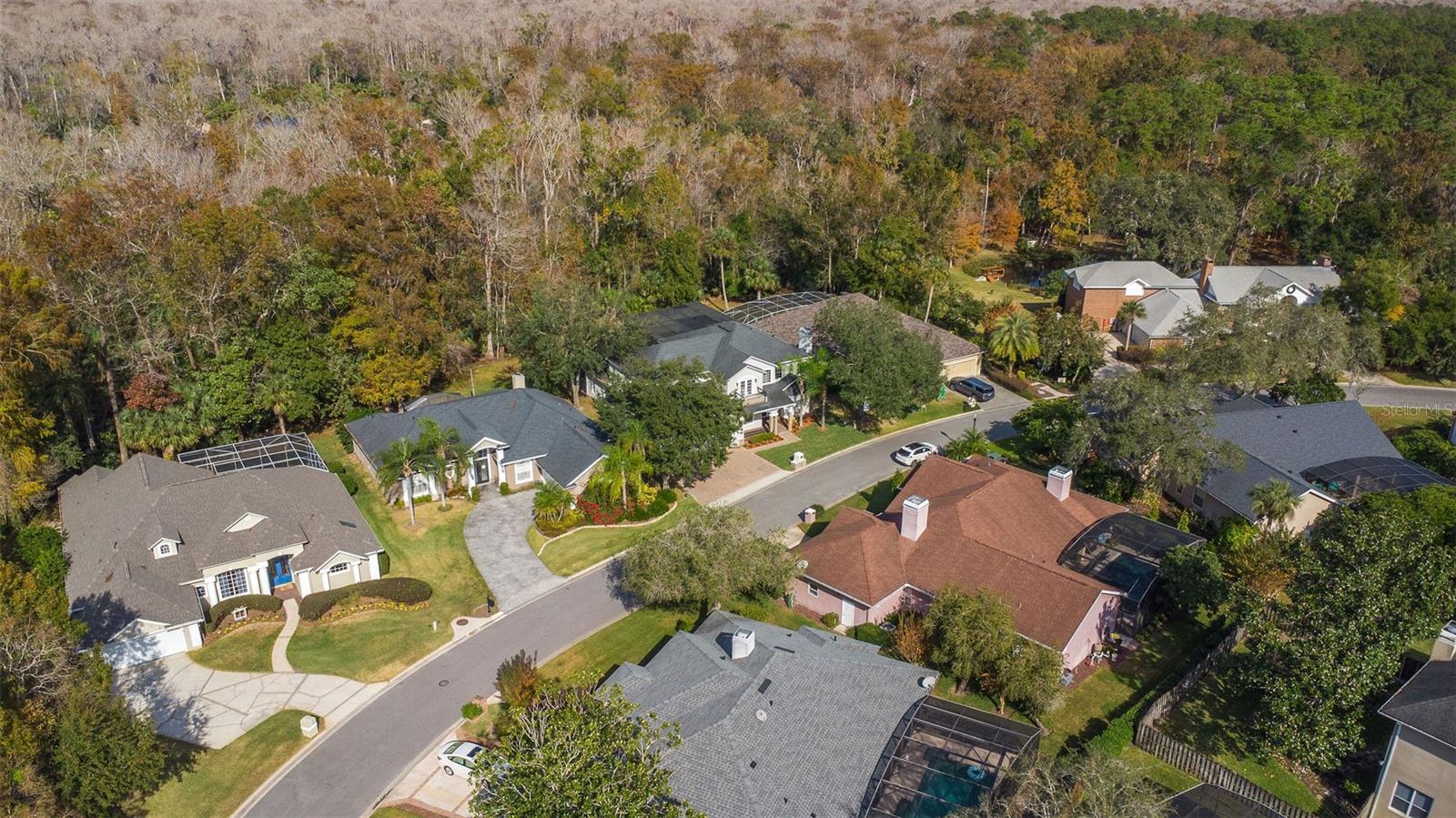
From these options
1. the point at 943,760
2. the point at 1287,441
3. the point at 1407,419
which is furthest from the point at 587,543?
the point at 1407,419

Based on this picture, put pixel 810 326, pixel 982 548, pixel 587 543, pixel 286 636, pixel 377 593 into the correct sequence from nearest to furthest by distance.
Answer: pixel 286 636, pixel 982 548, pixel 377 593, pixel 587 543, pixel 810 326

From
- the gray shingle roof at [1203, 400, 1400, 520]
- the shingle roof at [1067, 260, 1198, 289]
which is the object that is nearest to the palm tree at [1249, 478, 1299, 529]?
the gray shingle roof at [1203, 400, 1400, 520]

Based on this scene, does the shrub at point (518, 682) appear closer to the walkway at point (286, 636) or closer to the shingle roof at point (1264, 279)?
the walkway at point (286, 636)

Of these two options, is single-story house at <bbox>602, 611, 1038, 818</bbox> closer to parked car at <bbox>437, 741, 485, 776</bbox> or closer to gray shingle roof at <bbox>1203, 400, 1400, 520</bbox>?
parked car at <bbox>437, 741, 485, 776</bbox>

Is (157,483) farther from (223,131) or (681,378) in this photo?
(223,131)

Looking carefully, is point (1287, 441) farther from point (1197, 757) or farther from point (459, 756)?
point (459, 756)

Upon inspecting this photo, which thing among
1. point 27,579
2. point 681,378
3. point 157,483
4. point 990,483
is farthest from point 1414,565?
point 157,483
